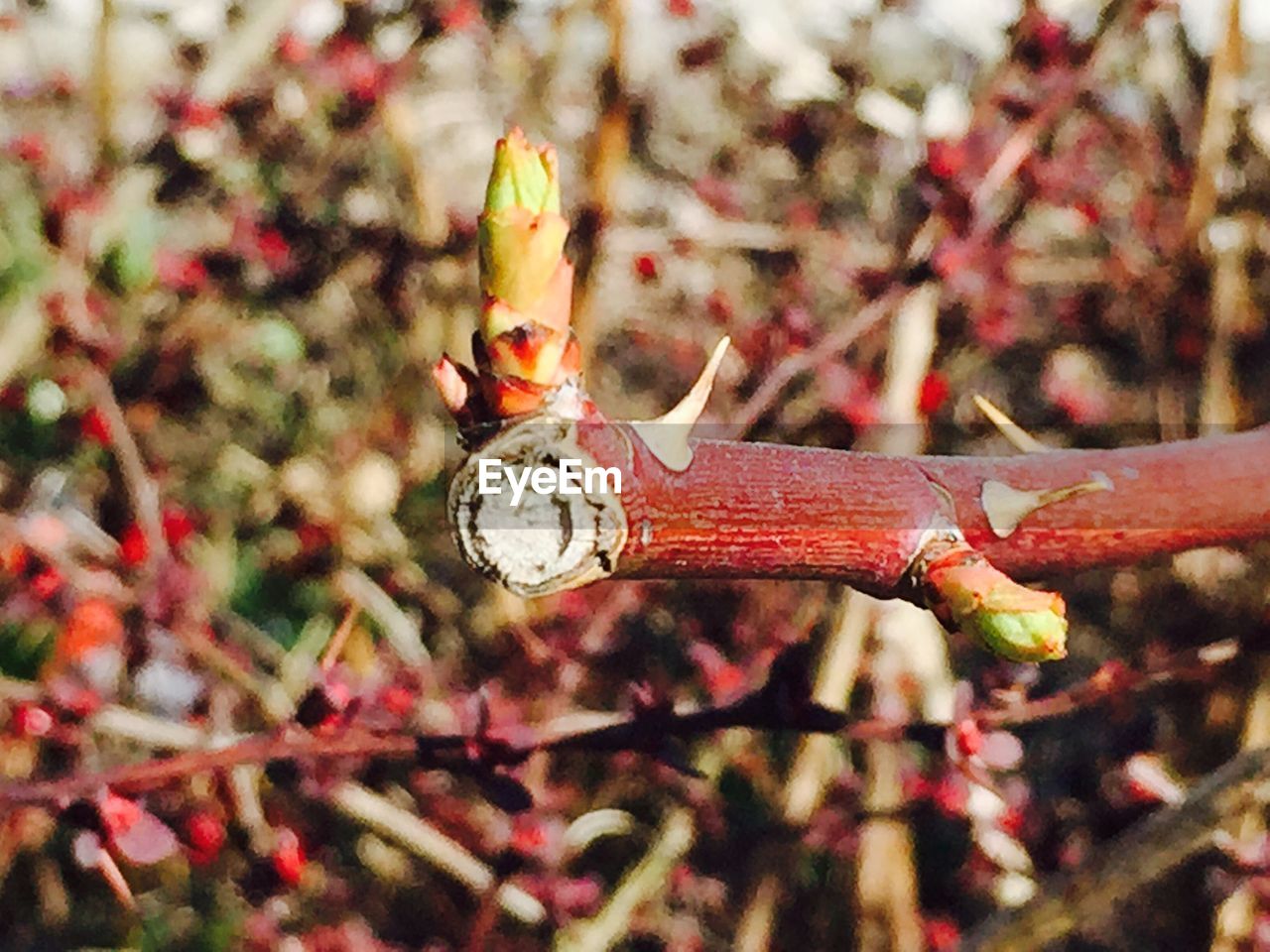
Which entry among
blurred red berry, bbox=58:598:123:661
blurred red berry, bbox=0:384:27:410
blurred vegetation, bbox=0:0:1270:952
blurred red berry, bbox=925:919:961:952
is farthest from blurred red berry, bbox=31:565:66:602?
blurred red berry, bbox=925:919:961:952

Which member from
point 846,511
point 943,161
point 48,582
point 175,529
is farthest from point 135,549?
point 846,511

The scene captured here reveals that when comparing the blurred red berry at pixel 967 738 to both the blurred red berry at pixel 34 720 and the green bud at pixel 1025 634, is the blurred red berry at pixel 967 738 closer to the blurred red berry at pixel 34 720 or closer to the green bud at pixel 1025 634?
the green bud at pixel 1025 634

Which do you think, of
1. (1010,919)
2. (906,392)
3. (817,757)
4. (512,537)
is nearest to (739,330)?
(906,392)

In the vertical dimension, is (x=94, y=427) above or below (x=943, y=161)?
below

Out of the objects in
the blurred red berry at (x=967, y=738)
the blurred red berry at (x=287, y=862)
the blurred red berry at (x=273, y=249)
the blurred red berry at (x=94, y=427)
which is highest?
the blurred red berry at (x=273, y=249)

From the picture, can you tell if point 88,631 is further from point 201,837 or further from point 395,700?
point 201,837

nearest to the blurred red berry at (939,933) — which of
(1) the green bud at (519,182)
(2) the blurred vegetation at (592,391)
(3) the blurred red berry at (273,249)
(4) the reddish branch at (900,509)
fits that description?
(2) the blurred vegetation at (592,391)
